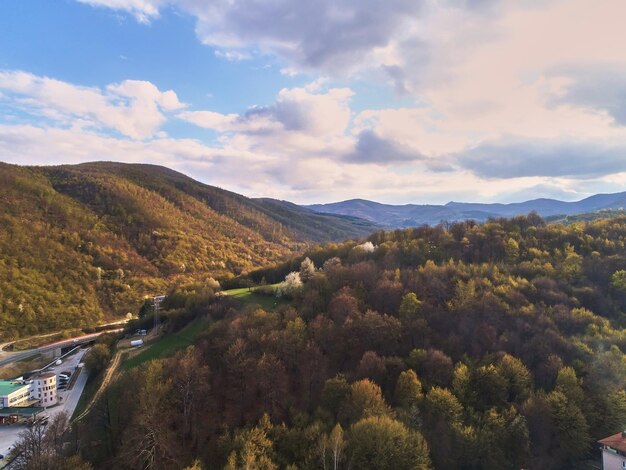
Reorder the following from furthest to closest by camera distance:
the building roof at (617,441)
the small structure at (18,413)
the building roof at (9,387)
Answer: the building roof at (9,387) → the small structure at (18,413) → the building roof at (617,441)

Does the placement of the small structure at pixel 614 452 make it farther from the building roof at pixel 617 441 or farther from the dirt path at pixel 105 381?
the dirt path at pixel 105 381

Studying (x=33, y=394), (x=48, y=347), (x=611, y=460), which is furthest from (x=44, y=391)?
(x=611, y=460)

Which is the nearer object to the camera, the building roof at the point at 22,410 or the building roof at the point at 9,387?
the building roof at the point at 22,410

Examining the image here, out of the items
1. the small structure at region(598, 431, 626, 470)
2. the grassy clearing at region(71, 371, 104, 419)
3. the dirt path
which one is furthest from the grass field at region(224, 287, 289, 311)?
the small structure at region(598, 431, 626, 470)

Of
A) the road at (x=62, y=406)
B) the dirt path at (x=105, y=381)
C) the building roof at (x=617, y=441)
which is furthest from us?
the road at (x=62, y=406)

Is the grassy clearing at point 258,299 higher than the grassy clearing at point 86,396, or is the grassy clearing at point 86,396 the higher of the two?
the grassy clearing at point 258,299

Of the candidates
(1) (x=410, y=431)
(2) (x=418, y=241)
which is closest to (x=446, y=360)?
(1) (x=410, y=431)

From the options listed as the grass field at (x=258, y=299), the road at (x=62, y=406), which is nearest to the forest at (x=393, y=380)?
the grass field at (x=258, y=299)
